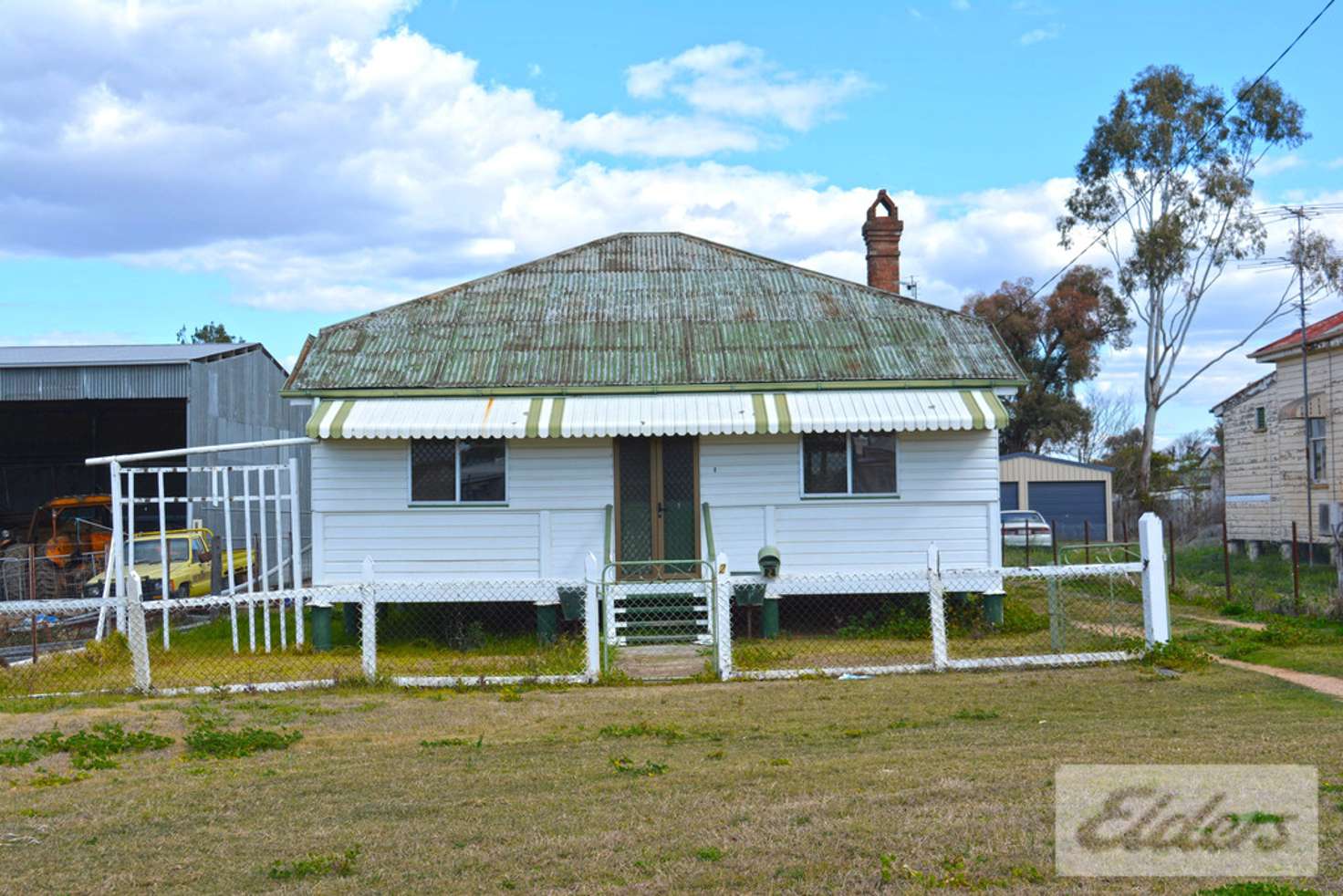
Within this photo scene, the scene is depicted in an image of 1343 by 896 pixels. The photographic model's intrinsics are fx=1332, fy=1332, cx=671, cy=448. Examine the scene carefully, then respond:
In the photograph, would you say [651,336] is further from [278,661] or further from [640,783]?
[640,783]

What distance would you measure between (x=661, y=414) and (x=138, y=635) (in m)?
6.26

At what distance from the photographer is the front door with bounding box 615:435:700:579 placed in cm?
1609

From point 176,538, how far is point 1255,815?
60.4ft

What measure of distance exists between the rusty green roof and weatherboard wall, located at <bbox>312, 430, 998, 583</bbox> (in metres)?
0.82

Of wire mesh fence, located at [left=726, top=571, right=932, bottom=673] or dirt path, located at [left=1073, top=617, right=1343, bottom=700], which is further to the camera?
wire mesh fence, located at [left=726, top=571, right=932, bottom=673]

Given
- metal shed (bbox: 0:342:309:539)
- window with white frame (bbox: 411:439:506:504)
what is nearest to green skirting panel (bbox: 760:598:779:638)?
window with white frame (bbox: 411:439:506:504)

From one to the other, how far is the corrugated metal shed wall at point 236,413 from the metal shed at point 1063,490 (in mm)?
21334

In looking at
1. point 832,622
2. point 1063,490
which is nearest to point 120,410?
point 832,622

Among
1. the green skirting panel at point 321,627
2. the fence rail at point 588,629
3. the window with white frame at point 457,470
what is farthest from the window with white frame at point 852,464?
the green skirting panel at point 321,627

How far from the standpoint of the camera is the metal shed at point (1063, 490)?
134 ft

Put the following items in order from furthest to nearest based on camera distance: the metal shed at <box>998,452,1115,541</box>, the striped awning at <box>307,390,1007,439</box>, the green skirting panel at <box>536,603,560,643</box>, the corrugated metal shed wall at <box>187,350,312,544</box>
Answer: the metal shed at <box>998,452,1115,541</box>, the corrugated metal shed wall at <box>187,350,312,544</box>, the green skirting panel at <box>536,603,560,643</box>, the striped awning at <box>307,390,1007,439</box>

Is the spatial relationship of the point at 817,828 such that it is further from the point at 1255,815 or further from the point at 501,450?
the point at 501,450

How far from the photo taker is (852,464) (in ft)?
53.1

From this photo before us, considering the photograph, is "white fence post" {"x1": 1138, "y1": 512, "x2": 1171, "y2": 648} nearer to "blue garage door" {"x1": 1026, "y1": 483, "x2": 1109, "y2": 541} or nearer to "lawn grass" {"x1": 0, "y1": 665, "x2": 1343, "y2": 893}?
"lawn grass" {"x1": 0, "y1": 665, "x2": 1343, "y2": 893}
